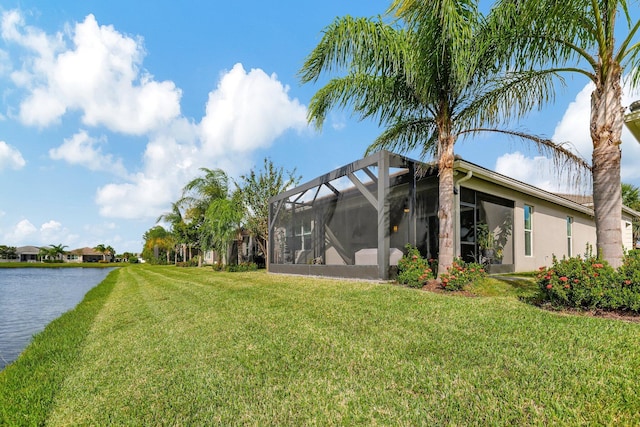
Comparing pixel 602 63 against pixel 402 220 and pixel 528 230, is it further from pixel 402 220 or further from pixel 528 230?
pixel 528 230

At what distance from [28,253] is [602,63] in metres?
92.9

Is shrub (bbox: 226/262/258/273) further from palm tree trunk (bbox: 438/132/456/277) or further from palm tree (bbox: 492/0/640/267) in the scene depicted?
palm tree (bbox: 492/0/640/267)

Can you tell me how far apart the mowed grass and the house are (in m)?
4.10

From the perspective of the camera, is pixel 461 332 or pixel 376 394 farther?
pixel 461 332

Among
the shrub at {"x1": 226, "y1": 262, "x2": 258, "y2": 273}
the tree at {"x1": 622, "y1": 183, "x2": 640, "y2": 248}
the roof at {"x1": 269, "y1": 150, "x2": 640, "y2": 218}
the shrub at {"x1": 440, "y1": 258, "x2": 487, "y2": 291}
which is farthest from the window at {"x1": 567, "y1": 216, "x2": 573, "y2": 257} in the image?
the shrub at {"x1": 226, "y1": 262, "x2": 258, "y2": 273}

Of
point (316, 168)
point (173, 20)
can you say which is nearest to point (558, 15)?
point (316, 168)

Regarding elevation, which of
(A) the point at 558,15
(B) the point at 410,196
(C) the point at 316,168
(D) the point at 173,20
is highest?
(D) the point at 173,20

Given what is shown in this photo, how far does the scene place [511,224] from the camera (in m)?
10.8

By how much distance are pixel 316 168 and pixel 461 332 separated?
9312mm

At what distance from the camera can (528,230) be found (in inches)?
447

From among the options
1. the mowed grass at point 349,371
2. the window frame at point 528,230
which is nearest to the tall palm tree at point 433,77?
the mowed grass at point 349,371

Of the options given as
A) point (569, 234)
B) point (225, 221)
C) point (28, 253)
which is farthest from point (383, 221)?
point (28, 253)

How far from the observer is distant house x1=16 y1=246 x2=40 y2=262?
68.9 m

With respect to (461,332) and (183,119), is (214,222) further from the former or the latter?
(461,332)
